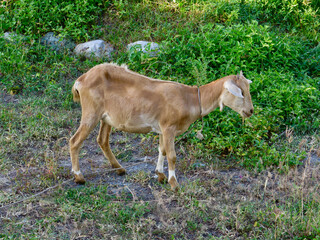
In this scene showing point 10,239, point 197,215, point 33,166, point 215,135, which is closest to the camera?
point 10,239

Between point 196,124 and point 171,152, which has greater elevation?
point 171,152

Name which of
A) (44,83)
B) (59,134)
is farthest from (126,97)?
(44,83)

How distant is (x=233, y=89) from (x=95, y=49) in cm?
436

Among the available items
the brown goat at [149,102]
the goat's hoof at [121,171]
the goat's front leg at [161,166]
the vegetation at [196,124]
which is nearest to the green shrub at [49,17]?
the vegetation at [196,124]

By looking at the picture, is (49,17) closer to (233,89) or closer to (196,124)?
(196,124)

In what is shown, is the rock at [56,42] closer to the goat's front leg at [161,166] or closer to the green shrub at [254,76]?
the green shrub at [254,76]

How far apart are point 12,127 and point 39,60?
220 cm

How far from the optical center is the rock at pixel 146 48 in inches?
339

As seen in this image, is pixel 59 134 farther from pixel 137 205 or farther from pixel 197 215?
pixel 197 215

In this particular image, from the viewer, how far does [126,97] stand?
5816 mm

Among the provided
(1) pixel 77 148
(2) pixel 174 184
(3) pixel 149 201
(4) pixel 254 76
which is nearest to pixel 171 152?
(2) pixel 174 184

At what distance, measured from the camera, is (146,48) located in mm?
8680

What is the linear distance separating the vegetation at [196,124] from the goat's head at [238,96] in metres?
0.62

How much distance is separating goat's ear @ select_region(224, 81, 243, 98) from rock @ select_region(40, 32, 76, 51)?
473cm
